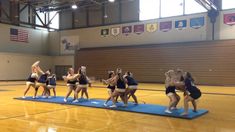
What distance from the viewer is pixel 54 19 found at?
102 ft

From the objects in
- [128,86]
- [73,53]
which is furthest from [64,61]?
[128,86]

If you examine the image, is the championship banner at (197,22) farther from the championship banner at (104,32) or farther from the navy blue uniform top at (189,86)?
the navy blue uniform top at (189,86)

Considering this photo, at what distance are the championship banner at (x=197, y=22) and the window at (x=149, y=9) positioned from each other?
324 centimetres

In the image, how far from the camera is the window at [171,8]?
22.6m

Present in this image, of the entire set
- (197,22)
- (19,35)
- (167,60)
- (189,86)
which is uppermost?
(197,22)

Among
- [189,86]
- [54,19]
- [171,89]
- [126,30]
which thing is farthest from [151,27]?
[189,86]

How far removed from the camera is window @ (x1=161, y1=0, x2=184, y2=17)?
22.6 meters

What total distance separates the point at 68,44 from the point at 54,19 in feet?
12.0

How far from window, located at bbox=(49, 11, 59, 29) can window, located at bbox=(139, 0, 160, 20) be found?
10.6 m

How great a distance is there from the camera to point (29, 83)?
1152cm

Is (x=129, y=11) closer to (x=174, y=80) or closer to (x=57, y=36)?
(x=57, y=36)

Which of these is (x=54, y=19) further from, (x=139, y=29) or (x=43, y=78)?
(x=43, y=78)

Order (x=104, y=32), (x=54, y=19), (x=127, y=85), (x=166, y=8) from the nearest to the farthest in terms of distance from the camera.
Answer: (x=127, y=85) → (x=166, y=8) → (x=104, y=32) → (x=54, y=19)

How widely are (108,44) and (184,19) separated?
7.96 meters
